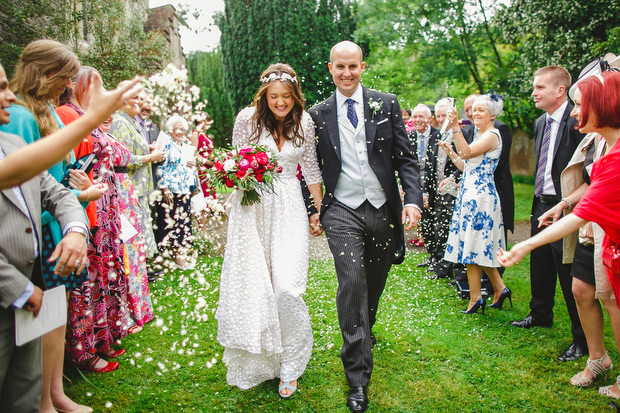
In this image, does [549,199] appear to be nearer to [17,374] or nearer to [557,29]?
[17,374]

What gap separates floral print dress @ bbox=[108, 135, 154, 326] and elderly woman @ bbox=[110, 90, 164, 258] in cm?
35

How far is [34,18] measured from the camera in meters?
5.98

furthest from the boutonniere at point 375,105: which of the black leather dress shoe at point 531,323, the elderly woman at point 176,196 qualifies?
the elderly woman at point 176,196

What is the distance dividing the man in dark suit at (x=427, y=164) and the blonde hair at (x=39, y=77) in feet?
17.2

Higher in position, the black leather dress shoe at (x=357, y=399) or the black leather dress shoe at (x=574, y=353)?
the black leather dress shoe at (x=357, y=399)

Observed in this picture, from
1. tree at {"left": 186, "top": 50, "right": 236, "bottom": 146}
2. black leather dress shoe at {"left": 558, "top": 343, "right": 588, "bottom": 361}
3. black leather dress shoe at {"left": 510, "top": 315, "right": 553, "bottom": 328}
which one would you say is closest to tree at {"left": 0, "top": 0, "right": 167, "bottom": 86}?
black leather dress shoe at {"left": 510, "top": 315, "right": 553, "bottom": 328}

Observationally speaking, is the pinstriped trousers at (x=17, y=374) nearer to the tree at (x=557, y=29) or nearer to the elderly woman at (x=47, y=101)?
the elderly woman at (x=47, y=101)

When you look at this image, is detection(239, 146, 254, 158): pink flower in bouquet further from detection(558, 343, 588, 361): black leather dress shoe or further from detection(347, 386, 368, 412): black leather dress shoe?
detection(558, 343, 588, 361): black leather dress shoe

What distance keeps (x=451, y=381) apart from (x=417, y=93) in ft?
49.6

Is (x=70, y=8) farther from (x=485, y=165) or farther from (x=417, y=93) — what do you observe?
(x=417, y=93)

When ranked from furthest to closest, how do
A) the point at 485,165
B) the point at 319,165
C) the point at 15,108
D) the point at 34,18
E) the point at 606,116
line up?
the point at 34,18
the point at 485,165
the point at 319,165
the point at 606,116
the point at 15,108

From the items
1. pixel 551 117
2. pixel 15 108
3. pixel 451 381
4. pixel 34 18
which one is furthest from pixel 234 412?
pixel 34 18

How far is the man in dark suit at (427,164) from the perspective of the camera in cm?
698

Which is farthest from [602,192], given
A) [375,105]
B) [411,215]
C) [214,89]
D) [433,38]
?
[214,89]
